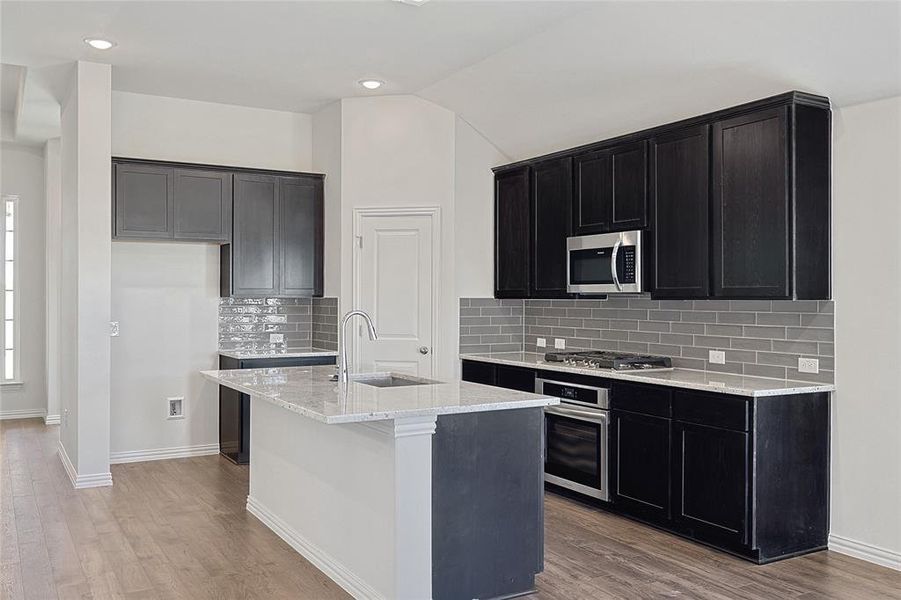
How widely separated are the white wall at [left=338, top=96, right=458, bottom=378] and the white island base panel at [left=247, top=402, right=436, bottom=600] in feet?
6.97

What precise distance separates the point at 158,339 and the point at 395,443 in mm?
4075

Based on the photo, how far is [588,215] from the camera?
217 inches

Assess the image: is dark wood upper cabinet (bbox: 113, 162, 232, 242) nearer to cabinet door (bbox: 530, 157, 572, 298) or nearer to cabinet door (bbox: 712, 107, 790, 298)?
cabinet door (bbox: 530, 157, 572, 298)

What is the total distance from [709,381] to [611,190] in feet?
5.00

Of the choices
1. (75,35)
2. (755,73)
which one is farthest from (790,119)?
(75,35)

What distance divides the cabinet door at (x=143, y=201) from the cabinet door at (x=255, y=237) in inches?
22.2

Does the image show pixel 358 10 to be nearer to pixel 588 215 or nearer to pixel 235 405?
pixel 588 215

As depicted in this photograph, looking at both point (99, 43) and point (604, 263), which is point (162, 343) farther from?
point (604, 263)

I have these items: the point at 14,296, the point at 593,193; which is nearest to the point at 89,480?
the point at 14,296

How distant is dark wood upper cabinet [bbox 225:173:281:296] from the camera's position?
6.58 metres

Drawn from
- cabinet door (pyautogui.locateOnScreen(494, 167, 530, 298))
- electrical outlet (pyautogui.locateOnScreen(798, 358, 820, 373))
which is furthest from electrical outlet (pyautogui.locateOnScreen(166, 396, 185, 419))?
electrical outlet (pyautogui.locateOnScreen(798, 358, 820, 373))

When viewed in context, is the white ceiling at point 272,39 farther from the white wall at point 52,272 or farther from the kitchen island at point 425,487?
the white wall at point 52,272

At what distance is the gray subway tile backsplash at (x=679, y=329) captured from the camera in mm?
4438

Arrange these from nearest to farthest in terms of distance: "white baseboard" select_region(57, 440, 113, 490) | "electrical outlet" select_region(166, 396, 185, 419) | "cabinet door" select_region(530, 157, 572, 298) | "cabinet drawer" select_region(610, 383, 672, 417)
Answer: "cabinet drawer" select_region(610, 383, 672, 417), "white baseboard" select_region(57, 440, 113, 490), "cabinet door" select_region(530, 157, 572, 298), "electrical outlet" select_region(166, 396, 185, 419)
